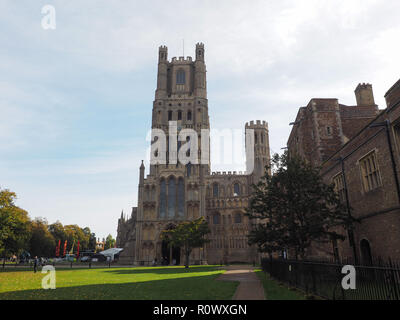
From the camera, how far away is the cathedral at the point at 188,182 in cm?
5297

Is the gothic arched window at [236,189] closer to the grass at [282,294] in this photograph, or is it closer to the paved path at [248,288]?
the paved path at [248,288]

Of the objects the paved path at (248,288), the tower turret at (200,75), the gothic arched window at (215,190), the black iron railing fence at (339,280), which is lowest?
the paved path at (248,288)

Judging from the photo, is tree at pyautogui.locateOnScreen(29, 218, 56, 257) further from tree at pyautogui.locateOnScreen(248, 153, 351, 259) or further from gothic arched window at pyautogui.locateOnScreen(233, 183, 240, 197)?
tree at pyautogui.locateOnScreen(248, 153, 351, 259)

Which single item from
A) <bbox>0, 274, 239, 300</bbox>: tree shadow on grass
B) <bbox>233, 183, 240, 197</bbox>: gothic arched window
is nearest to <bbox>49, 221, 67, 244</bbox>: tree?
<bbox>233, 183, 240, 197</bbox>: gothic arched window

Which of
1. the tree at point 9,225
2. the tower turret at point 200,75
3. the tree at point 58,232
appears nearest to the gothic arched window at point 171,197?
the tower turret at point 200,75

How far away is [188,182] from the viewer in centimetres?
5506

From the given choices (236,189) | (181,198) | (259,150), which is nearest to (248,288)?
(181,198)

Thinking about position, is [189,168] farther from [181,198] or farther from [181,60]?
[181,60]

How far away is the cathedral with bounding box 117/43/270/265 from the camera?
174 feet

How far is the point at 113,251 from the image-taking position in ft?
210

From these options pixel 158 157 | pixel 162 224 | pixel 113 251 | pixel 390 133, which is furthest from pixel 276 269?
pixel 113 251

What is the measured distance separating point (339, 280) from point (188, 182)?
46172 millimetres
